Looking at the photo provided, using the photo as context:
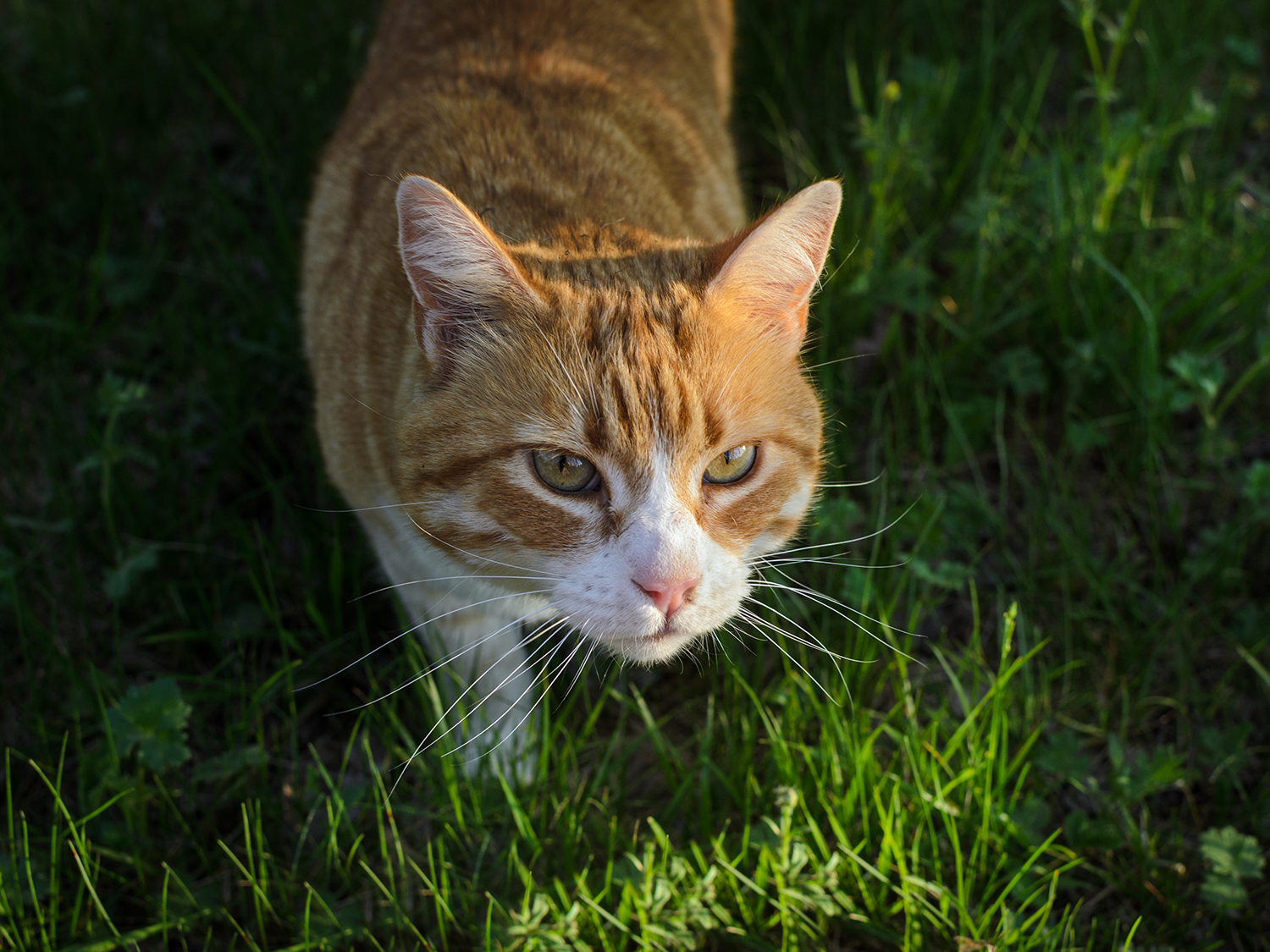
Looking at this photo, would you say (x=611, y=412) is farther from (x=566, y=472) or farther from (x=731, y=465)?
(x=731, y=465)

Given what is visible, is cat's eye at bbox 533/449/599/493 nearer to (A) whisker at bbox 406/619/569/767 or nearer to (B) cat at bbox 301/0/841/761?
(B) cat at bbox 301/0/841/761

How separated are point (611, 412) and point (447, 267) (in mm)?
418

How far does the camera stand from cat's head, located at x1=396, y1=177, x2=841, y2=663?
1.77m

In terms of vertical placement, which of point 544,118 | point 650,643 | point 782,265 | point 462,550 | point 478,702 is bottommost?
point 478,702

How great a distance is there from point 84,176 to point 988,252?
128 inches

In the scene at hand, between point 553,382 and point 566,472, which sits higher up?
point 553,382

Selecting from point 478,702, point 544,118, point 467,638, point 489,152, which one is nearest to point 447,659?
point 478,702

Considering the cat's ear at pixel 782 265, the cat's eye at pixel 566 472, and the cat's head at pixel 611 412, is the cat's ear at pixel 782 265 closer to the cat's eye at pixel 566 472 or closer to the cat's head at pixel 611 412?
the cat's head at pixel 611 412

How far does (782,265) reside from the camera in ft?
6.40

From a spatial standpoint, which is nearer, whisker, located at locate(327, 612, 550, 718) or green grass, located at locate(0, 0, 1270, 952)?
whisker, located at locate(327, 612, 550, 718)

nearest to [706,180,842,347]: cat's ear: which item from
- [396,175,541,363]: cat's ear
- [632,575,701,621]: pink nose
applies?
[396,175,541,363]: cat's ear

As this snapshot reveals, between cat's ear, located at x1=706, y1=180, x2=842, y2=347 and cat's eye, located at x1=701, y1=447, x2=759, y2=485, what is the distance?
27 cm

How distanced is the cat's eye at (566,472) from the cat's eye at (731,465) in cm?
22

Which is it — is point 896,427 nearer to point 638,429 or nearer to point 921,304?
point 921,304
